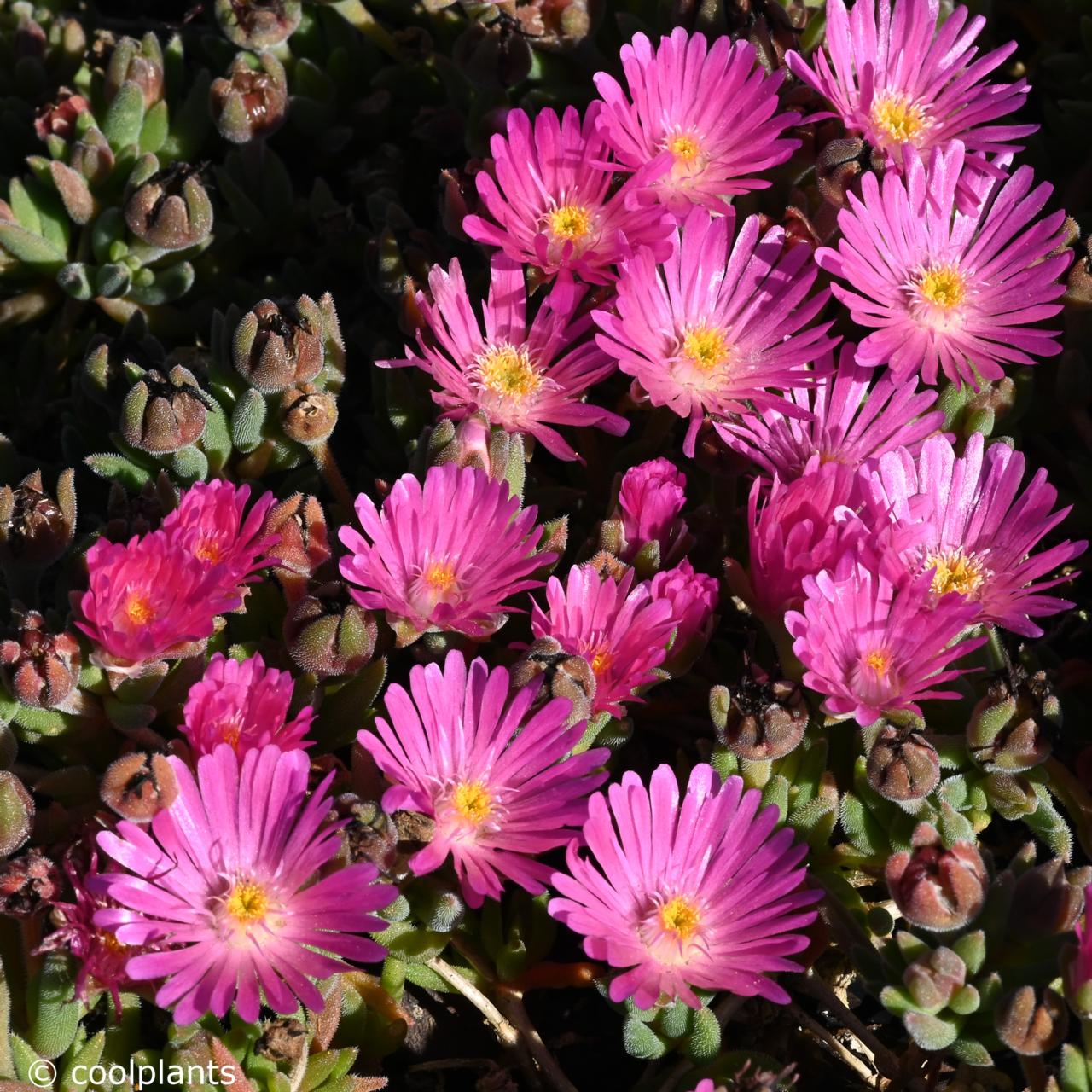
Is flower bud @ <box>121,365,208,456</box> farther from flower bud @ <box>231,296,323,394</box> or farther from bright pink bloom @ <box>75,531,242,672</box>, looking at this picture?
bright pink bloom @ <box>75,531,242,672</box>

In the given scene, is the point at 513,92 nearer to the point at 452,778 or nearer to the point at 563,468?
the point at 563,468

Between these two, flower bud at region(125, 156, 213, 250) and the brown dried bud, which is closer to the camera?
the brown dried bud

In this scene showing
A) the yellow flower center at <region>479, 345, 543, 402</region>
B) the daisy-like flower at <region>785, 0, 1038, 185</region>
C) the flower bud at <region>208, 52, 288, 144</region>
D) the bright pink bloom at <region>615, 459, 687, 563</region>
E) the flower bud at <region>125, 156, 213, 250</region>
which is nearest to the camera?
the bright pink bloom at <region>615, 459, 687, 563</region>

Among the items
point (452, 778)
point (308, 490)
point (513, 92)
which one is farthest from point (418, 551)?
point (513, 92)

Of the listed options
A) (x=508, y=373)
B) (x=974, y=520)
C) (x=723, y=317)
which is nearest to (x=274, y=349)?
(x=508, y=373)

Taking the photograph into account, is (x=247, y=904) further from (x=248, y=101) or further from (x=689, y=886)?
(x=248, y=101)

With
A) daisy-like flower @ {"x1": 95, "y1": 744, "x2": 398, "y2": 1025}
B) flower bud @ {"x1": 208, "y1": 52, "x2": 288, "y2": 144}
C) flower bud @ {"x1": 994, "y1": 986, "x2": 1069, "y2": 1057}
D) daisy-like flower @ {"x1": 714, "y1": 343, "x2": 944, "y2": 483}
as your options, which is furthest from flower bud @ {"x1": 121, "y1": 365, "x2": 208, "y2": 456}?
flower bud @ {"x1": 994, "y1": 986, "x2": 1069, "y2": 1057}
